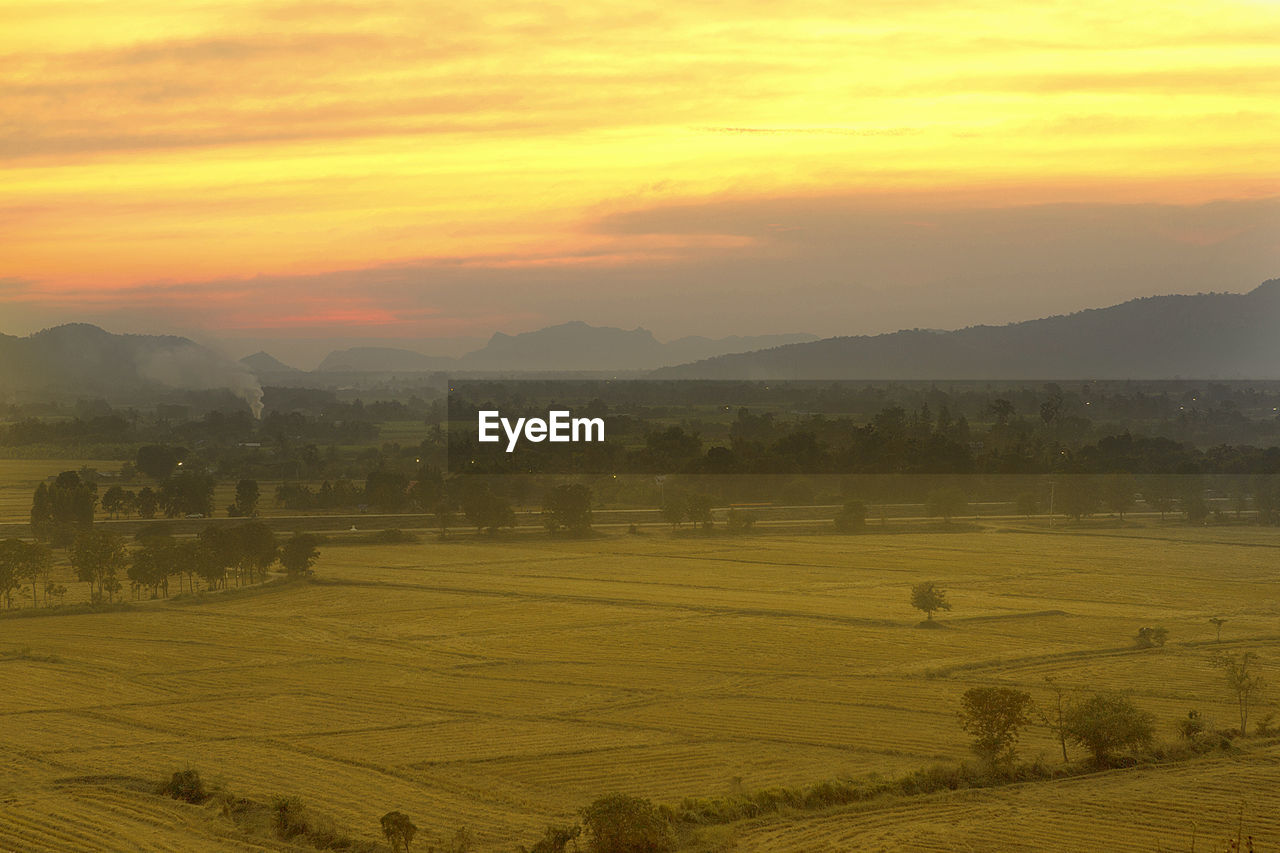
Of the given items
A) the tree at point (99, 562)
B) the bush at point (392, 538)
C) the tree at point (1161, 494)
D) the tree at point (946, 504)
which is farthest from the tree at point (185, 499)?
the tree at point (1161, 494)

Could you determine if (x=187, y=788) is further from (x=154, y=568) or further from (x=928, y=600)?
(x=154, y=568)

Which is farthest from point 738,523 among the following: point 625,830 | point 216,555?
point 625,830

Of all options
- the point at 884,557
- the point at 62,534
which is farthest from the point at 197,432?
the point at 884,557

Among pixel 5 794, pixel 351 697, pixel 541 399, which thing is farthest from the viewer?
pixel 541 399

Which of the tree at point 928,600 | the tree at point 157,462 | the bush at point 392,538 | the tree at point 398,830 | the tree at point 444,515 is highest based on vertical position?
the tree at point 157,462

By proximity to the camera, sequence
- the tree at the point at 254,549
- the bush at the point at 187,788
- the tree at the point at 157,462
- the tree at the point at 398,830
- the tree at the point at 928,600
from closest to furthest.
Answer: the tree at the point at 398,830
the bush at the point at 187,788
the tree at the point at 928,600
the tree at the point at 254,549
the tree at the point at 157,462

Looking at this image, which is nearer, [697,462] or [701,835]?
[701,835]

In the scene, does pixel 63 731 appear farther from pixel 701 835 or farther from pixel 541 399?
pixel 541 399

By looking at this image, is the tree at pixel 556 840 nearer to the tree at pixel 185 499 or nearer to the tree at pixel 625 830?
the tree at pixel 625 830
